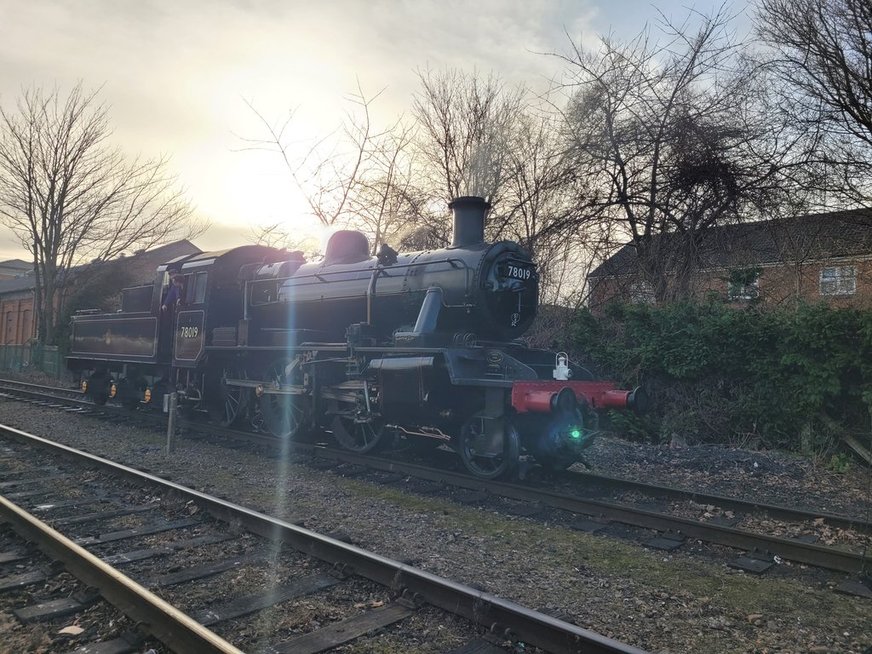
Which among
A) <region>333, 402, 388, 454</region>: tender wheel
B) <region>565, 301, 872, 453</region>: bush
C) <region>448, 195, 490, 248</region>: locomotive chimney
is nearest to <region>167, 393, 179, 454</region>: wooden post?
<region>333, 402, 388, 454</region>: tender wheel

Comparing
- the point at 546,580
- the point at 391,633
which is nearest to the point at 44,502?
the point at 391,633

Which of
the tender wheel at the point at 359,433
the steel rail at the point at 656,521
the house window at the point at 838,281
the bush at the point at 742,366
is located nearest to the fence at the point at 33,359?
the tender wheel at the point at 359,433

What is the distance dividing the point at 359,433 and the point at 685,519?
16.6 feet

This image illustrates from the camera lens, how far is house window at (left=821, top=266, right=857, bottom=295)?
46.9ft

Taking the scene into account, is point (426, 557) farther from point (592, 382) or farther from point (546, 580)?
point (592, 382)

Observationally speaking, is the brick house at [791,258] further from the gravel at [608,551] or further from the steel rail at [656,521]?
the steel rail at [656,521]

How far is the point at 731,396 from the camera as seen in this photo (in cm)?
1036

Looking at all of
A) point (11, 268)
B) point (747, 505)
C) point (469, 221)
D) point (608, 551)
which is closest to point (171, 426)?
Result: point (469, 221)

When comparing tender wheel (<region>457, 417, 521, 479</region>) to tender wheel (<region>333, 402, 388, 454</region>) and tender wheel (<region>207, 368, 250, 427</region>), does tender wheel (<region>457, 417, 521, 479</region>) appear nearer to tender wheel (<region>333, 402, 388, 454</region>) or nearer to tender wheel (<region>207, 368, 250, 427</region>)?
tender wheel (<region>333, 402, 388, 454</region>)

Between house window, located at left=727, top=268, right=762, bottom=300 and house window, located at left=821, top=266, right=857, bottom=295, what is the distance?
3.34 m

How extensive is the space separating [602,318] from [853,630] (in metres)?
9.49

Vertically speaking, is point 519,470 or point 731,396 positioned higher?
point 731,396

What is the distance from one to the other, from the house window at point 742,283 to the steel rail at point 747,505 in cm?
663

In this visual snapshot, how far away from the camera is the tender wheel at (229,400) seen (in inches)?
439
